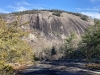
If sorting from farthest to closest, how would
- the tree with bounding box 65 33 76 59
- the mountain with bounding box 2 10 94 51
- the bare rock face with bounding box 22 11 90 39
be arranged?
the bare rock face with bounding box 22 11 90 39 → the mountain with bounding box 2 10 94 51 → the tree with bounding box 65 33 76 59

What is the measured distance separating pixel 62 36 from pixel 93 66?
74054 mm

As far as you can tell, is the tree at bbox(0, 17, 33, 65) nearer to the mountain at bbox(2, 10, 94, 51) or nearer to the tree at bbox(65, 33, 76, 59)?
the tree at bbox(65, 33, 76, 59)

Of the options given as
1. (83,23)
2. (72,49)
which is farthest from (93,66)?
(83,23)

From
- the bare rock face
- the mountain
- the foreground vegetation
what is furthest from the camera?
the bare rock face

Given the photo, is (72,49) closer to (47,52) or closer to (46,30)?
(47,52)

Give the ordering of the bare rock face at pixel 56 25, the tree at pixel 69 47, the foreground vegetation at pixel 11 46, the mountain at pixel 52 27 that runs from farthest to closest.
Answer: the bare rock face at pixel 56 25 → the mountain at pixel 52 27 → the tree at pixel 69 47 → the foreground vegetation at pixel 11 46

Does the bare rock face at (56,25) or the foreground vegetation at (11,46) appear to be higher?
the bare rock face at (56,25)

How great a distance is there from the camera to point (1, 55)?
1249 cm

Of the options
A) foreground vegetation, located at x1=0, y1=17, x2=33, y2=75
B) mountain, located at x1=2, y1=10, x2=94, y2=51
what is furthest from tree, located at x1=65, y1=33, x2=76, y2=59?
foreground vegetation, located at x1=0, y1=17, x2=33, y2=75

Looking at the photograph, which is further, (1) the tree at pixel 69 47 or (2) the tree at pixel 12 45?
(1) the tree at pixel 69 47

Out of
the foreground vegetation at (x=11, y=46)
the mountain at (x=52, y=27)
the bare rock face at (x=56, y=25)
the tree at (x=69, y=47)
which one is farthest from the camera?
the bare rock face at (x=56, y=25)

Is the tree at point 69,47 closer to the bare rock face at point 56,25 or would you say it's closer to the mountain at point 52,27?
the mountain at point 52,27

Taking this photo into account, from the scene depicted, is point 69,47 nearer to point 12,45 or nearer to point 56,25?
point 56,25

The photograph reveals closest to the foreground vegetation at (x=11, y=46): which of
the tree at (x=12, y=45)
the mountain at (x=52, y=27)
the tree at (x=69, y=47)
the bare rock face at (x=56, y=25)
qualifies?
the tree at (x=12, y=45)
